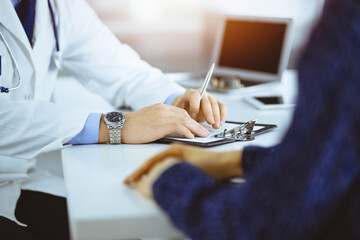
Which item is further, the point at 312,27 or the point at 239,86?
the point at 239,86

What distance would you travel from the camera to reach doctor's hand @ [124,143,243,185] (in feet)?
2.37

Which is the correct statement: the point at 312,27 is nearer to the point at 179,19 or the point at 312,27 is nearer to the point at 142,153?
the point at 142,153

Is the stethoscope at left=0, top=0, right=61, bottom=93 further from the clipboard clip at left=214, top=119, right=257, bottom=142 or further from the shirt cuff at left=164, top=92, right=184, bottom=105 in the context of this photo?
the clipboard clip at left=214, top=119, right=257, bottom=142

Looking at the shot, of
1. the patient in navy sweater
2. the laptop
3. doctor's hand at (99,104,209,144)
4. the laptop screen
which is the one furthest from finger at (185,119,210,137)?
the laptop screen

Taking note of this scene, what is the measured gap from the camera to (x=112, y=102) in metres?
1.49

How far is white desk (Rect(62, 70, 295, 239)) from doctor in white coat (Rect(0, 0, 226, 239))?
0.25 feet

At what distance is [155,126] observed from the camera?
38.9 inches

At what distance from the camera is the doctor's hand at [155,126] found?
0.98 meters

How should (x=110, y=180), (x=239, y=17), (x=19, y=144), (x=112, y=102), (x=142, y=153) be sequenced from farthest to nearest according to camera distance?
1. (x=239, y=17)
2. (x=112, y=102)
3. (x=19, y=144)
4. (x=142, y=153)
5. (x=110, y=180)

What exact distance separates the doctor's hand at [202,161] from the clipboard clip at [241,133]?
280 millimetres

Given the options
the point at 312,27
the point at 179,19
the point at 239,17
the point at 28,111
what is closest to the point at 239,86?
the point at 239,17

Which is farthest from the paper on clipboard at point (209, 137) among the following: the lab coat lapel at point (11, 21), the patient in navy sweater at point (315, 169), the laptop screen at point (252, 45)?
the laptop screen at point (252, 45)

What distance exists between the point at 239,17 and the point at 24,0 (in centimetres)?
105

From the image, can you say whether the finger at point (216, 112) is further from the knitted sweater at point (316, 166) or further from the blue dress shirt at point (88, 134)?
the knitted sweater at point (316, 166)
